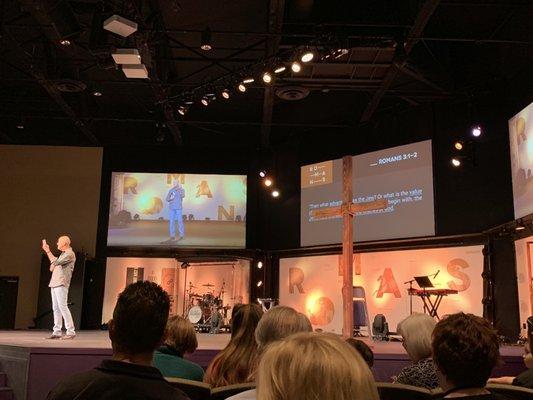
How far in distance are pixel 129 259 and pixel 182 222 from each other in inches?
64.3

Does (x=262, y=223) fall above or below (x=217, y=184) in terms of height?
below

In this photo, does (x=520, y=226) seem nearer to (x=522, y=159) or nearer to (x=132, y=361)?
(x=522, y=159)

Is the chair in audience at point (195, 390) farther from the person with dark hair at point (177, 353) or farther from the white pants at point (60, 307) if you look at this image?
the white pants at point (60, 307)

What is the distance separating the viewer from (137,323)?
1.94 meters

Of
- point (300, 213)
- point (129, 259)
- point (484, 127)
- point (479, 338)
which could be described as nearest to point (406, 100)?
point (484, 127)

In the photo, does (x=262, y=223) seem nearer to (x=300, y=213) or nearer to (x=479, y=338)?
(x=300, y=213)

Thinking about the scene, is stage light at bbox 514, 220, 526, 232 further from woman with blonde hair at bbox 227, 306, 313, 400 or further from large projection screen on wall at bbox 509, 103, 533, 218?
woman with blonde hair at bbox 227, 306, 313, 400

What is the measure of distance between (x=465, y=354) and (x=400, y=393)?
0.52 metres

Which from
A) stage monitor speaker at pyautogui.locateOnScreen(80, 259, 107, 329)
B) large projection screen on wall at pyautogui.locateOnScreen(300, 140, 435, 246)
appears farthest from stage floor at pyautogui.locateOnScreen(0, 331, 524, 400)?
stage monitor speaker at pyautogui.locateOnScreen(80, 259, 107, 329)

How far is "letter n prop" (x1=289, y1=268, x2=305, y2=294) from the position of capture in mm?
13234

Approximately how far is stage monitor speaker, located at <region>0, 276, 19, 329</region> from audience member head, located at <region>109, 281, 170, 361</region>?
43.0 feet

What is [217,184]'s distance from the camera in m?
14.3

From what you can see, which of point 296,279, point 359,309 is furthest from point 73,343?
point 296,279

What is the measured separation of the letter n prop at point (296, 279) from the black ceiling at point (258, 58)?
3399 mm
